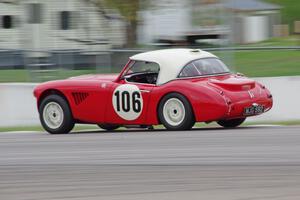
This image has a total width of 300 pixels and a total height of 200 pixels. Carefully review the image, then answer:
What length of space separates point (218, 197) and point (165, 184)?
2.73 feet

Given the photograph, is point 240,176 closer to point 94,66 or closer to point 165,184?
point 165,184

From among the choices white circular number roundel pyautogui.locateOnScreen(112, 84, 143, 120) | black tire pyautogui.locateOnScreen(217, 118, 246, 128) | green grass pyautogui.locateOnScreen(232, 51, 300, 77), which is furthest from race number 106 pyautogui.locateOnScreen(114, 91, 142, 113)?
green grass pyautogui.locateOnScreen(232, 51, 300, 77)

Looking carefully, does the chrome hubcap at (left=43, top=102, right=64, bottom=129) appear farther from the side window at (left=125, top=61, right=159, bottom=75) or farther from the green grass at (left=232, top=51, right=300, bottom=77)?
the green grass at (left=232, top=51, right=300, bottom=77)

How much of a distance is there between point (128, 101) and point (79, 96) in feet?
3.36

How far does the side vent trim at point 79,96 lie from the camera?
14.9m

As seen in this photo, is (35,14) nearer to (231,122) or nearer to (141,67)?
(141,67)

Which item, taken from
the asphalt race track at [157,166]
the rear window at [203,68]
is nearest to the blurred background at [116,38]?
the rear window at [203,68]

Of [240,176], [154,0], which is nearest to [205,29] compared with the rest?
[154,0]

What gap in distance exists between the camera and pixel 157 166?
983cm

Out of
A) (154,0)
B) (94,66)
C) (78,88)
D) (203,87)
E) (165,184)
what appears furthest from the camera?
(154,0)

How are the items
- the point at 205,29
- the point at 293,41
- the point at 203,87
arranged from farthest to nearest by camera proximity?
the point at 293,41 → the point at 205,29 → the point at 203,87

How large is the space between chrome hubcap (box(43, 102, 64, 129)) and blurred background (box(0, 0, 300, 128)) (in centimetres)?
273

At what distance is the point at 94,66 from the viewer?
59.4ft

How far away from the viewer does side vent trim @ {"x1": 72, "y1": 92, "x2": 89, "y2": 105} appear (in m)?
14.9
